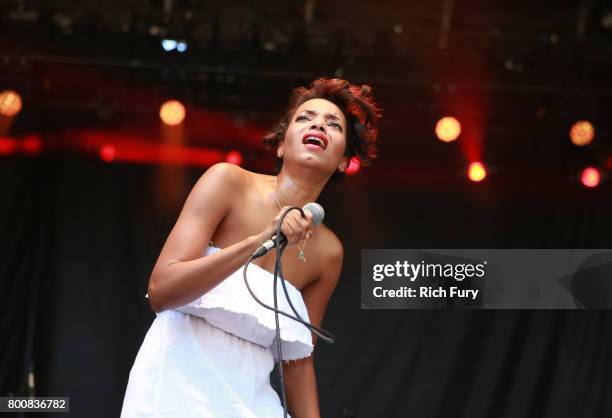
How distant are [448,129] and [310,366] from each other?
141 inches

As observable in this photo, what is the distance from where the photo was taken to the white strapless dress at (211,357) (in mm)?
2297

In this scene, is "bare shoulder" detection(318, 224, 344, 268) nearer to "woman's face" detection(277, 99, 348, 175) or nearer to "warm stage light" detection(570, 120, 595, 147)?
"woman's face" detection(277, 99, 348, 175)

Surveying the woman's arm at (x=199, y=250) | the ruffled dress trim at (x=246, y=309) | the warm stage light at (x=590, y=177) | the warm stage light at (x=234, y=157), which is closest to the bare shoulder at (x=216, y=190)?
the woman's arm at (x=199, y=250)

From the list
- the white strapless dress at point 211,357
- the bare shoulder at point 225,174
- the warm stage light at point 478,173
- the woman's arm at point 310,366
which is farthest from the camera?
the warm stage light at point 478,173

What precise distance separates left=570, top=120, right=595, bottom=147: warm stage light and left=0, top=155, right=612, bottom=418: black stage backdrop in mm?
768

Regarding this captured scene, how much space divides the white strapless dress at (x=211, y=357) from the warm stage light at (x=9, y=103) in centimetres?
357

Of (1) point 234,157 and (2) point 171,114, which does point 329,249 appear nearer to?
(1) point 234,157

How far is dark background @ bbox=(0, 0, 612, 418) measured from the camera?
5.46m

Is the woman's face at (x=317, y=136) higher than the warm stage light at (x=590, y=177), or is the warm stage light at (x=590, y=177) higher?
the warm stage light at (x=590, y=177)

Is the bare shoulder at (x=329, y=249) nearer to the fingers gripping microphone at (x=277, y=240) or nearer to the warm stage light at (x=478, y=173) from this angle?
the fingers gripping microphone at (x=277, y=240)

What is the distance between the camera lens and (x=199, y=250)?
7.54 feet

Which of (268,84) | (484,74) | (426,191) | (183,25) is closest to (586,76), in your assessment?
(484,74)

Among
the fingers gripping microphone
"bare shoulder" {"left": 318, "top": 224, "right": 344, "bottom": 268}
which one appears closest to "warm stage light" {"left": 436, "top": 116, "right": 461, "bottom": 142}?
"bare shoulder" {"left": 318, "top": 224, "right": 344, "bottom": 268}

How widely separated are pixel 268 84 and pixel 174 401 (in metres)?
4.07
